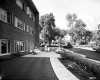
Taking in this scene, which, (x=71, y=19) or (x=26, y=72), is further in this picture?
(x=71, y=19)

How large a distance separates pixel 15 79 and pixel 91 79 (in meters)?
4.09

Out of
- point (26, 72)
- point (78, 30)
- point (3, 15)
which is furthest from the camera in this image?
point (78, 30)

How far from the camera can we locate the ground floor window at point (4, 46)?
1196cm

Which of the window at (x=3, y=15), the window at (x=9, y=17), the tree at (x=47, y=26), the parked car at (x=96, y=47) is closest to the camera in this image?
the window at (x=3, y=15)

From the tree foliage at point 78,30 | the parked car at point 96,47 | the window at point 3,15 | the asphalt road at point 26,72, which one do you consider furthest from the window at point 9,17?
the tree foliage at point 78,30

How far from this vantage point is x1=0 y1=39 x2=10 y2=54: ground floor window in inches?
471

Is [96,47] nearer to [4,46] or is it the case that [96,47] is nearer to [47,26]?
[47,26]

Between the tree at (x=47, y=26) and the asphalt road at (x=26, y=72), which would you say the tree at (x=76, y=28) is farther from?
the asphalt road at (x=26, y=72)

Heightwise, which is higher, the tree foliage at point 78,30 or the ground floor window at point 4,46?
the tree foliage at point 78,30

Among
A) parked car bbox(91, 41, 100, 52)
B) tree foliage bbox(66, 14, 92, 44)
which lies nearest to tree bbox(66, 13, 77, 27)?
Answer: tree foliage bbox(66, 14, 92, 44)

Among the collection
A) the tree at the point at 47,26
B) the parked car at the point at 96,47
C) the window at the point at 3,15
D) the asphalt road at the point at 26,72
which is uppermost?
the tree at the point at 47,26

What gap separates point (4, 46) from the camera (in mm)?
12570

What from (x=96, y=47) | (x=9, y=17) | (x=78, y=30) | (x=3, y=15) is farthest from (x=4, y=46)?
(x=78, y=30)

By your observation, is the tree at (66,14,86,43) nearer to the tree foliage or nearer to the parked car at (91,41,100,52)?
the tree foliage
